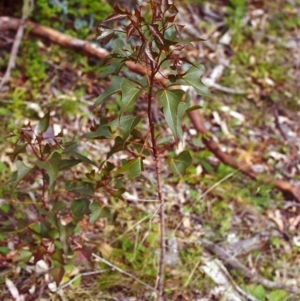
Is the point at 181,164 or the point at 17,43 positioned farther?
the point at 17,43

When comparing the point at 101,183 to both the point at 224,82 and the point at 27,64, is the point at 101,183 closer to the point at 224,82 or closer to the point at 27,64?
the point at 27,64

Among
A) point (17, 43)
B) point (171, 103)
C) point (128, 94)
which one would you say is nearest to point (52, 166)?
point (128, 94)

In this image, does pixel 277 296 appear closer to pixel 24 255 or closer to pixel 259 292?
pixel 259 292

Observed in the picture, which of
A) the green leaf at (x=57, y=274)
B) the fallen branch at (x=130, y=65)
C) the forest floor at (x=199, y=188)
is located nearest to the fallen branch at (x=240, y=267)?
the forest floor at (x=199, y=188)

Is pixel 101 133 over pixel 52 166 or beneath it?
over

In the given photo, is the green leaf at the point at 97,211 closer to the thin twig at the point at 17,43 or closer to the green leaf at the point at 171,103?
the green leaf at the point at 171,103

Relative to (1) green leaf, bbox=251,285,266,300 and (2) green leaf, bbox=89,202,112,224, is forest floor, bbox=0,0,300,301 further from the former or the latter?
(2) green leaf, bbox=89,202,112,224

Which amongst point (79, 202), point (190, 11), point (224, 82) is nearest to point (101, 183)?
point (79, 202)
